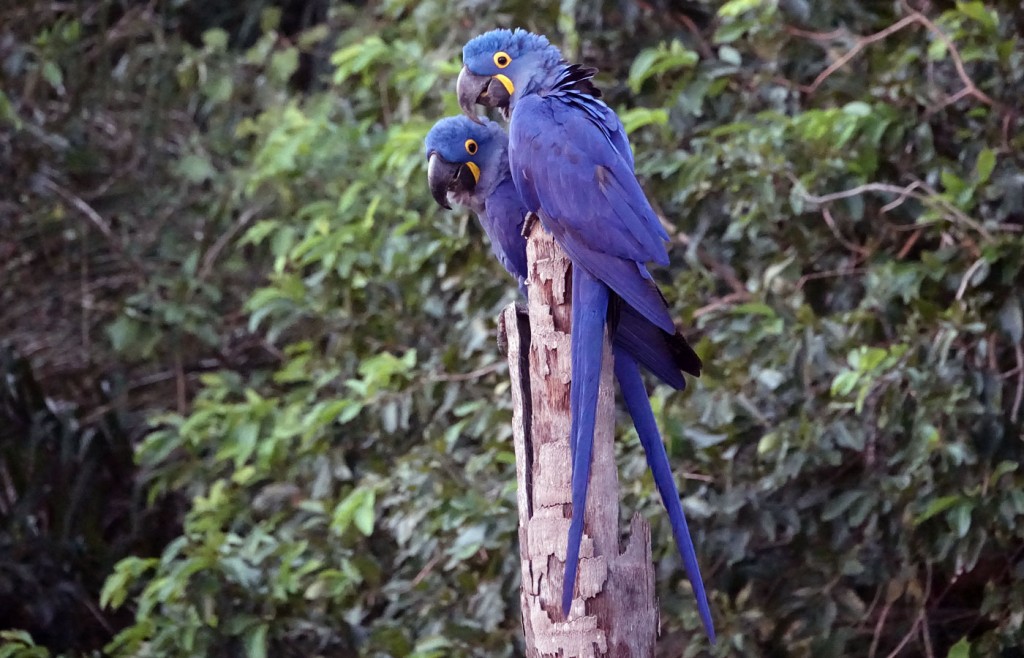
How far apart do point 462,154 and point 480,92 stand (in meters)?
0.17

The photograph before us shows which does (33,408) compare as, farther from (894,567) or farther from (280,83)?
(894,567)

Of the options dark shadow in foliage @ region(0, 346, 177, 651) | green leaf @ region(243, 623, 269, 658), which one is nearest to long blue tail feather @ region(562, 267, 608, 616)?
green leaf @ region(243, 623, 269, 658)

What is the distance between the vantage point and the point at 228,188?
439 cm

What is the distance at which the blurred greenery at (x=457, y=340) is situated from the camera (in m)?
2.58

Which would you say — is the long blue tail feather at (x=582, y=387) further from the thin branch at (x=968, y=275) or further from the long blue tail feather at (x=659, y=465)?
the thin branch at (x=968, y=275)

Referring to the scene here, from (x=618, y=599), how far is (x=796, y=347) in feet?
3.67

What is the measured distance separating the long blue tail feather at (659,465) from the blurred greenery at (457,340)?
65 cm

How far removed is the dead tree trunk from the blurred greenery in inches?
33.6

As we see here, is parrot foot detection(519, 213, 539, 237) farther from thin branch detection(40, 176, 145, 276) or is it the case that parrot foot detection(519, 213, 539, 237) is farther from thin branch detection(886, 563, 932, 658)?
thin branch detection(40, 176, 145, 276)

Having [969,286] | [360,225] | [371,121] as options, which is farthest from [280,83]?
[969,286]

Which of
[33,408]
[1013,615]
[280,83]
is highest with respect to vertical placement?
[280,83]

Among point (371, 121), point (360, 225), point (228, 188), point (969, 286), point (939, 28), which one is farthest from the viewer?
point (228, 188)

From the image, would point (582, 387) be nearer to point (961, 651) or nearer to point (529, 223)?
→ point (529, 223)

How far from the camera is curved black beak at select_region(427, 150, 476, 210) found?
7.52ft
